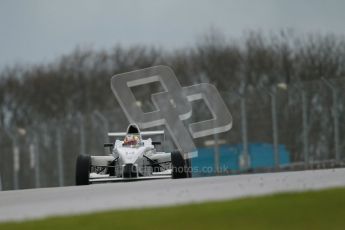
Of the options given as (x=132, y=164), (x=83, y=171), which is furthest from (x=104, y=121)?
(x=83, y=171)

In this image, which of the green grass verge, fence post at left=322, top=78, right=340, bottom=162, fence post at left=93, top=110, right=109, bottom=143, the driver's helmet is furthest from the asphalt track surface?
fence post at left=93, top=110, right=109, bottom=143

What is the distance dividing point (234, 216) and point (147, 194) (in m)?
3.43

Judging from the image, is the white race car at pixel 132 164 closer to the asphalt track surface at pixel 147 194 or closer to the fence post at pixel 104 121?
the asphalt track surface at pixel 147 194

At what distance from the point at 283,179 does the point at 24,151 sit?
23392 millimetres

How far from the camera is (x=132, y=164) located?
70.0 ft

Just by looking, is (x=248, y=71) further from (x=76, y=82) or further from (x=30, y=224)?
(x=30, y=224)

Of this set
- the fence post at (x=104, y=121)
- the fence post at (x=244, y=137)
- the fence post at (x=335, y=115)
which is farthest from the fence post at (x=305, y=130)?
the fence post at (x=104, y=121)

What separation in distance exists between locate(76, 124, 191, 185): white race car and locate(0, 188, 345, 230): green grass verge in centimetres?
866

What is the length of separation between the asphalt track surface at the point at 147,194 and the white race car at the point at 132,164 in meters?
3.86

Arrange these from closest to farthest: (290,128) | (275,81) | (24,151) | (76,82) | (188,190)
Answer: (188,190)
(290,128)
(24,151)
(275,81)
(76,82)

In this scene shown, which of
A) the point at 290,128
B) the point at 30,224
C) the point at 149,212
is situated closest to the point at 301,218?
the point at 149,212

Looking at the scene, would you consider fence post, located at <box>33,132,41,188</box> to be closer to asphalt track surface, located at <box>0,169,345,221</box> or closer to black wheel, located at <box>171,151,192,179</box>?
black wheel, located at <box>171,151,192,179</box>

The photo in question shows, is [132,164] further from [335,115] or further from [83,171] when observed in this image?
[335,115]

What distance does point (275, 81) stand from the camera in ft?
171
